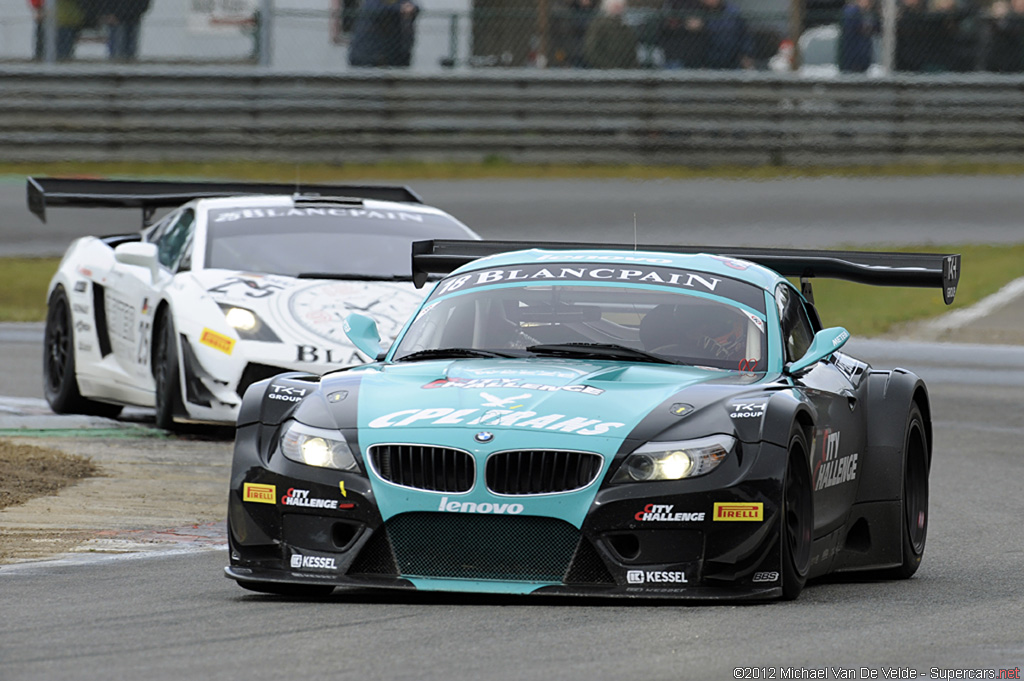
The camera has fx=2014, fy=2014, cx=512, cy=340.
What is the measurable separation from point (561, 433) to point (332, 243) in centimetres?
623

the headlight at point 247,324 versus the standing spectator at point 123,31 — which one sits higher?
the standing spectator at point 123,31

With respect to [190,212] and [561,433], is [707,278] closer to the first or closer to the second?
[561,433]

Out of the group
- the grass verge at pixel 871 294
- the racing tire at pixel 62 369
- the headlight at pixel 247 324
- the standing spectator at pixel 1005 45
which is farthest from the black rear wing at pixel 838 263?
the standing spectator at pixel 1005 45

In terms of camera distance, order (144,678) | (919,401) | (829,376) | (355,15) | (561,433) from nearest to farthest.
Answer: (144,678), (561,433), (829,376), (919,401), (355,15)

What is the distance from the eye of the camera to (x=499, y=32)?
83.4 feet

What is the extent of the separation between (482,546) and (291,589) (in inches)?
28.7

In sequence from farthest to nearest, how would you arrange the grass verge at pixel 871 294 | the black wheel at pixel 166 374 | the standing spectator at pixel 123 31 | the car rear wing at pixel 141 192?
the standing spectator at pixel 123 31 < the grass verge at pixel 871 294 < the car rear wing at pixel 141 192 < the black wheel at pixel 166 374

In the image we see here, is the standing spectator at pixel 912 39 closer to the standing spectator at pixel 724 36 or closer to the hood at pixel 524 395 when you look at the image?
the standing spectator at pixel 724 36

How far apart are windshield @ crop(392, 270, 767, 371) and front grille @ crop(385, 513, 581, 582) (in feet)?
3.84

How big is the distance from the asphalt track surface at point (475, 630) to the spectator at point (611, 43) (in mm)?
17490

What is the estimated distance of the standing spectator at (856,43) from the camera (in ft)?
84.6

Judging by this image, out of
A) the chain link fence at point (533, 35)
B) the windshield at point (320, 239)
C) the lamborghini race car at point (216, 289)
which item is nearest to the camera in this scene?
the lamborghini race car at point (216, 289)

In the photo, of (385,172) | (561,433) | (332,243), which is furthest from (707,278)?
(385,172)

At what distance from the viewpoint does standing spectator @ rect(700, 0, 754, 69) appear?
25234 mm
